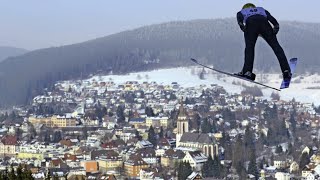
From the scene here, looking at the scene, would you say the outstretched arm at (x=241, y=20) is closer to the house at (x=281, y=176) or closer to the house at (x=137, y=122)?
the house at (x=281, y=176)

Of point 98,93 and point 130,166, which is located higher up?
point 98,93

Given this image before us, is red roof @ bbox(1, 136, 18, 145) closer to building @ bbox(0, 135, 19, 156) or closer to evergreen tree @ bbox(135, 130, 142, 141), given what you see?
building @ bbox(0, 135, 19, 156)

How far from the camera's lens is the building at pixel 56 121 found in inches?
1405

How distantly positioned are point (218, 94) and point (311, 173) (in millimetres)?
28310

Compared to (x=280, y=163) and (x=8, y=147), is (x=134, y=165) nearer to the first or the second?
(x=280, y=163)

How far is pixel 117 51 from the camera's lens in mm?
69375

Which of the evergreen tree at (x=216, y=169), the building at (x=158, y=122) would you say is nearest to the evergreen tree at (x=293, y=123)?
the building at (x=158, y=122)

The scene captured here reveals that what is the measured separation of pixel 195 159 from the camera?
24.2 m

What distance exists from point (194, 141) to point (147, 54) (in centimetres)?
4106

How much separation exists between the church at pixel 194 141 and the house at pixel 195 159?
1.40 metres

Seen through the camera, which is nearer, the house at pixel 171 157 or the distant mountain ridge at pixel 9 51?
the house at pixel 171 157

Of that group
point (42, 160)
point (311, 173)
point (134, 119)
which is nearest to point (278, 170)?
point (311, 173)

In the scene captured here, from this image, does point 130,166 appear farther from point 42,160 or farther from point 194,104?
point 194,104

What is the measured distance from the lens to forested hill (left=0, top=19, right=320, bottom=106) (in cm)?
6206
